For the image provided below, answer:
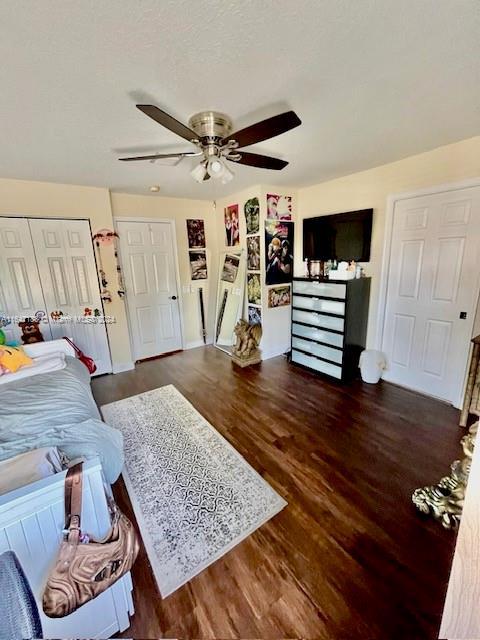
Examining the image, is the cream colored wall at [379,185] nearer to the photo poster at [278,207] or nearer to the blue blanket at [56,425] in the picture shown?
the photo poster at [278,207]

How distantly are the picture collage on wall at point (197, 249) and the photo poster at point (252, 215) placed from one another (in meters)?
0.94

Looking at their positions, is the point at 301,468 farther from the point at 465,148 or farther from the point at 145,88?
the point at 465,148

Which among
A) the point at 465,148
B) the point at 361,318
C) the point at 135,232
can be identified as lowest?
the point at 361,318

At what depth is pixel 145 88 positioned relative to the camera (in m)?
1.48

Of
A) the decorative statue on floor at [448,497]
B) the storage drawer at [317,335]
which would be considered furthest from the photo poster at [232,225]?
the decorative statue on floor at [448,497]

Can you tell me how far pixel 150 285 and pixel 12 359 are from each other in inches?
83.2

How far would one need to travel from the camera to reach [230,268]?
4.21 meters

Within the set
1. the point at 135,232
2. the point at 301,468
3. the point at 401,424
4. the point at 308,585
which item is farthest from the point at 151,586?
the point at 135,232

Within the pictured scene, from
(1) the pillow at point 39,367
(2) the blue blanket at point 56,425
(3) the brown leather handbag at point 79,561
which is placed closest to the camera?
(3) the brown leather handbag at point 79,561

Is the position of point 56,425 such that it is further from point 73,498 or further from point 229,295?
point 229,295

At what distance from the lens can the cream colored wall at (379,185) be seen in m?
2.38

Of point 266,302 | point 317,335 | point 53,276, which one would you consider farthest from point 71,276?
point 317,335

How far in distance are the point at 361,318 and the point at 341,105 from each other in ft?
7.20

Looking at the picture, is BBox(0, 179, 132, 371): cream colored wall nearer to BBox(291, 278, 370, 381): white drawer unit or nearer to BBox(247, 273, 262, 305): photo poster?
BBox(247, 273, 262, 305): photo poster
